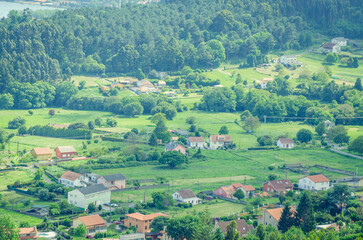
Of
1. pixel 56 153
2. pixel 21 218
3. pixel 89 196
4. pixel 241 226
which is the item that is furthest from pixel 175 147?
pixel 241 226

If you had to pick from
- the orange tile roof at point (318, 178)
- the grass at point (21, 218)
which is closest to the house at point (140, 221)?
the grass at point (21, 218)

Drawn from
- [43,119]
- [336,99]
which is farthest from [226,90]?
[43,119]

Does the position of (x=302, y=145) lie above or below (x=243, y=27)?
below

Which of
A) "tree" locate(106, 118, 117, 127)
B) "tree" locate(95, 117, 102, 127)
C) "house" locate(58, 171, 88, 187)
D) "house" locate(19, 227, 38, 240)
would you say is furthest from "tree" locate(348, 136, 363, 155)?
"house" locate(19, 227, 38, 240)

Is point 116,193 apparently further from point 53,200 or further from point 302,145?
point 302,145

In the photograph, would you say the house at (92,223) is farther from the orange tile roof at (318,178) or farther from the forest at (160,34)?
the forest at (160,34)

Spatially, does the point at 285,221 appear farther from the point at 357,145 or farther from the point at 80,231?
the point at 357,145

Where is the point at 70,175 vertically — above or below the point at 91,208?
above
